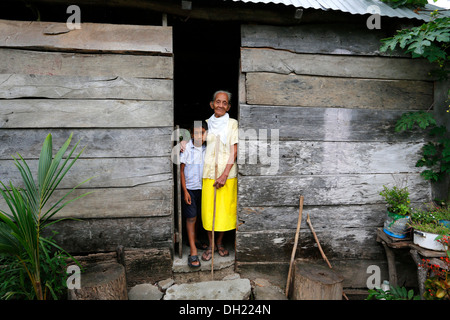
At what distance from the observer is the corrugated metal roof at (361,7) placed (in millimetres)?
2658

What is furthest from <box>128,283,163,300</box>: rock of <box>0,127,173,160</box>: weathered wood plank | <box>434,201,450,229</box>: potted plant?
<box>434,201,450,229</box>: potted plant

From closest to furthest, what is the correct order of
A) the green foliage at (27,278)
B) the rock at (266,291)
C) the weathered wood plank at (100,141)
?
the green foliage at (27,278) → the weathered wood plank at (100,141) → the rock at (266,291)

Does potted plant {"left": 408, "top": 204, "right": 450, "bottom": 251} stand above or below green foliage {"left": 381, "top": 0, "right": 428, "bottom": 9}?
below

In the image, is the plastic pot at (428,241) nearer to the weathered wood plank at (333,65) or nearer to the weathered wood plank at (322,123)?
the weathered wood plank at (322,123)

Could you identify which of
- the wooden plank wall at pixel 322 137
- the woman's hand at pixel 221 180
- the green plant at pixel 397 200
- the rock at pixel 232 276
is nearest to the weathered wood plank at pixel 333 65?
the wooden plank wall at pixel 322 137

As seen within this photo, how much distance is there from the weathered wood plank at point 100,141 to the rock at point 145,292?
1497 mm

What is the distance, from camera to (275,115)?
9.62ft

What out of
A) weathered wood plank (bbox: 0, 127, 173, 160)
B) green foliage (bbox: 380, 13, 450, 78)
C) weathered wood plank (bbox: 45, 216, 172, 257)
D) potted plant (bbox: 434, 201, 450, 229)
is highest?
green foliage (bbox: 380, 13, 450, 78)

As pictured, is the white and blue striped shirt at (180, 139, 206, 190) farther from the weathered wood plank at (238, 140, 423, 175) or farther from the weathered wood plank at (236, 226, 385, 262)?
the weathered wood plank at (236, 226, 385, 262)

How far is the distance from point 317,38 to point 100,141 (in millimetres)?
2645

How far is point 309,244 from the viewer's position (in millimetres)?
3123

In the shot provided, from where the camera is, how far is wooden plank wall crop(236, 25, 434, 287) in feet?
9.54

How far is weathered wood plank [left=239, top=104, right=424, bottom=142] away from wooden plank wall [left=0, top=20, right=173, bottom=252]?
0.97 m
